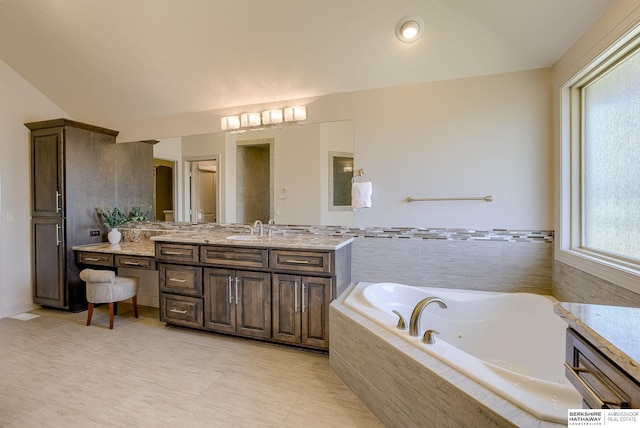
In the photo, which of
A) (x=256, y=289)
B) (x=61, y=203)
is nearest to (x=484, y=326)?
(x=256, y=289)

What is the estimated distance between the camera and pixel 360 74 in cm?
260

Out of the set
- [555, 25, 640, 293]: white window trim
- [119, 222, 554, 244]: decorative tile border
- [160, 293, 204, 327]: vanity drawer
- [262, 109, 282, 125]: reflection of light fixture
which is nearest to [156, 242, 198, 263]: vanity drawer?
[160, 293, 204, 327]: vanity drawer

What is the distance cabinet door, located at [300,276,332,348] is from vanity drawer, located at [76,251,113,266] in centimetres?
218

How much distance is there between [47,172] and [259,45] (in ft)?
8.99

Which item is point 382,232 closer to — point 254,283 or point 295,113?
point 254,283

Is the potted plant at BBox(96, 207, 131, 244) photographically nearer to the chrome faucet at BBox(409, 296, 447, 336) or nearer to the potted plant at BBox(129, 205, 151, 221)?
the potted plant at BBox(129, 205, 151, 221)

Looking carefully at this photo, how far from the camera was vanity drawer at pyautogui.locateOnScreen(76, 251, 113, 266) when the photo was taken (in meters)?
3.09

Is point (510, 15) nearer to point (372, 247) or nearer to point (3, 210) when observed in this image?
point (372, 247)

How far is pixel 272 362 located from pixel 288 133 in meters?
2.07

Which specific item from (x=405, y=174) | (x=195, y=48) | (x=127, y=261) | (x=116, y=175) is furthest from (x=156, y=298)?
(x=405, y=174)

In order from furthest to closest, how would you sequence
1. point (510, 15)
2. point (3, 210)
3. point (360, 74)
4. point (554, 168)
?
1. point (3, 210)
2. point (360, 74)
3. point (554, 168)
4. point (510, 15)

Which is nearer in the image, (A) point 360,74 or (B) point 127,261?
(A) point 360,74

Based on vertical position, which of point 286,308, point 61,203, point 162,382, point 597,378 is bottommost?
point 162,382

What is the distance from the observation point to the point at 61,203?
3215 mm
